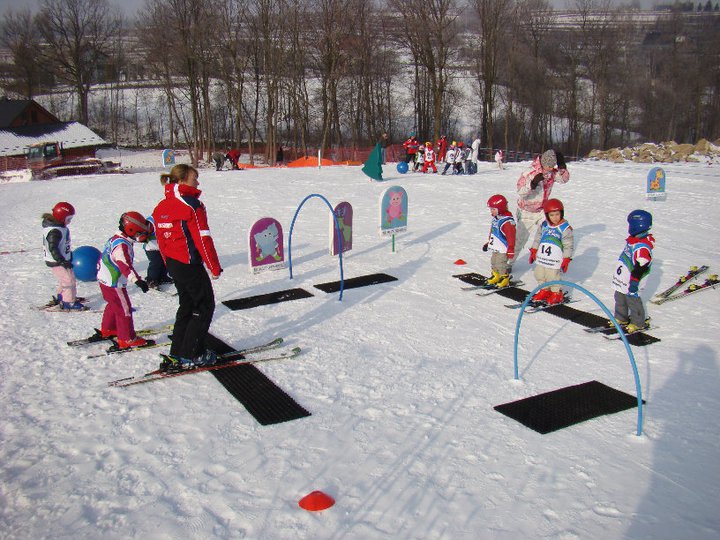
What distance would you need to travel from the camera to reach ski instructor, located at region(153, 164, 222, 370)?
5242 mm

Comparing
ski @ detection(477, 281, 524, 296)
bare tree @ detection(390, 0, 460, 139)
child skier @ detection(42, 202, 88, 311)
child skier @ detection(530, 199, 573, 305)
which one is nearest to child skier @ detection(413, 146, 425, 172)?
bare tree @ detection(390, 0, 460, 139)

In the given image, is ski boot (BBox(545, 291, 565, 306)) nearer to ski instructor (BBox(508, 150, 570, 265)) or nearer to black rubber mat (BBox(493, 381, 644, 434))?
ski instructor (BBox(508, 150, 570, 265))

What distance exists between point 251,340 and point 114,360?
1.50 m

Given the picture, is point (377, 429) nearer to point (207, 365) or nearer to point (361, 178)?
point (207, 365)

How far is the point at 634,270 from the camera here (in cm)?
691

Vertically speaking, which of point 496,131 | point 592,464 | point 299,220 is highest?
point 496,131

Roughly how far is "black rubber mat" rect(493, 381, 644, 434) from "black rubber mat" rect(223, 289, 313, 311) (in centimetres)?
405

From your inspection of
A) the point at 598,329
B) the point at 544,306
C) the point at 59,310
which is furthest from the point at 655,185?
the point at 59,310

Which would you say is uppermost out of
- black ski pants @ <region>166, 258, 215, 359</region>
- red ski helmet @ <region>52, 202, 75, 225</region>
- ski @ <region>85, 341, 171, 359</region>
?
red ski helmet @ <region>52, 202, 75, 225</region>

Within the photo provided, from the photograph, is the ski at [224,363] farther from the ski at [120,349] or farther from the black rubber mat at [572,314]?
the black rubber mat at [572,314]

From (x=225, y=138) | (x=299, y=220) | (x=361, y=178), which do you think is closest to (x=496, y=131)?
(x=225, y=138)

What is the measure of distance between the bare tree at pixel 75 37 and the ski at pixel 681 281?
57487 millimetres

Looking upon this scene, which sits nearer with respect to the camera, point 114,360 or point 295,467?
point 295,467

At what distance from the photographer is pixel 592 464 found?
422 centimetres
